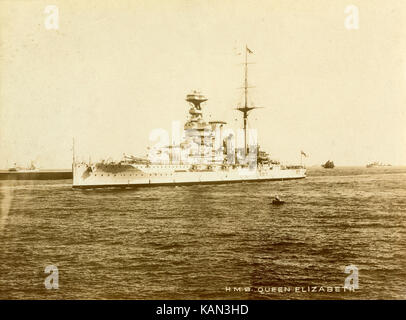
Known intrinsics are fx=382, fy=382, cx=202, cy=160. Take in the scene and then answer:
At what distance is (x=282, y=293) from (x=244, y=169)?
4502 centimetres

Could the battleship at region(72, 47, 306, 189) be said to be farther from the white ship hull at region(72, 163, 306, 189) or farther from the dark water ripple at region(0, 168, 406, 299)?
the dark water ripple at region(0, 168, 406, 299)

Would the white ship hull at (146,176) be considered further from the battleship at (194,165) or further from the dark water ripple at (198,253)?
the dark water ripple at (198,253)

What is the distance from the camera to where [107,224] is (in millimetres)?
17625

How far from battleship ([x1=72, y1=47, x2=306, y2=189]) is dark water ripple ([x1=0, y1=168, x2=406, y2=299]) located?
57.3 ft

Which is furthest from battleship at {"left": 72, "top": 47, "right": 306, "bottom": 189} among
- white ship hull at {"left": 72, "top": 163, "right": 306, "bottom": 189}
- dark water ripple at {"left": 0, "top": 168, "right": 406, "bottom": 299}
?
dark water ripple at {"left": 0, "top": 168, "right": 406, "bottom": 299}

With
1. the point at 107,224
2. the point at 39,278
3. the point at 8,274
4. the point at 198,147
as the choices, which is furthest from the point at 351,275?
the point at 198,147

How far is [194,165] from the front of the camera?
46.0 metres

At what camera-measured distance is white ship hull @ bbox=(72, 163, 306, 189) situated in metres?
38.3

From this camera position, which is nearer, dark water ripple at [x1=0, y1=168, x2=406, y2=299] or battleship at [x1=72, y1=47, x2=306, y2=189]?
dark water ripple at [x1=0, y1=168, x2=406, y2=299]

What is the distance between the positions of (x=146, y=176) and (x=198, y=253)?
28745 millimetres

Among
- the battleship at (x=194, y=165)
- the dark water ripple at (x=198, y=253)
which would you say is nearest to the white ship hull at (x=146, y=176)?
the battleship at (x=194, y=165)

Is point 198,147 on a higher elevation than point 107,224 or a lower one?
higher

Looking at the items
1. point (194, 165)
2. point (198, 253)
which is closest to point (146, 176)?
point (194, 165)
